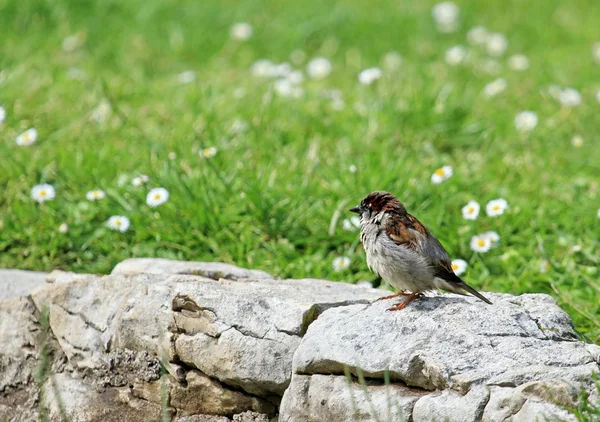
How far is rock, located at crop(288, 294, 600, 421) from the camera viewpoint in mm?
3117

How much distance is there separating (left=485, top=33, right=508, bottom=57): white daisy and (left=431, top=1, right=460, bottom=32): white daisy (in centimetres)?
55

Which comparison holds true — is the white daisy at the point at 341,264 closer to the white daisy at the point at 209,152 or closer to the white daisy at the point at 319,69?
the white daisy at the point at 209,152

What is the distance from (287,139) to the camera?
670 centimetres

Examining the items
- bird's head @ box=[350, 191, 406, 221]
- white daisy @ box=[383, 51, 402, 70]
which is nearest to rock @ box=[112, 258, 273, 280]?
bird's head @ box=[350, 191, 406, 221]

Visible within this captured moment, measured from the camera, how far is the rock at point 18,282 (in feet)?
14.9

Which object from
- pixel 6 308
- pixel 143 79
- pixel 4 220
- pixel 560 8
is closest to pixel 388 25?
pixel 560 8

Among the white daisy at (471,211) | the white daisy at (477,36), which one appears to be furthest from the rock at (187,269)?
the white daisy at (477,36)

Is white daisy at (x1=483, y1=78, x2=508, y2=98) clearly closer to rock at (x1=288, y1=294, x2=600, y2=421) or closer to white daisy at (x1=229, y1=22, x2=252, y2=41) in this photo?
white daisy at (x1=229, y1=22, x2=252, y2=41)

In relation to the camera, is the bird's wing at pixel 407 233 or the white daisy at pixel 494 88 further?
the white daisy at pixel 494 88

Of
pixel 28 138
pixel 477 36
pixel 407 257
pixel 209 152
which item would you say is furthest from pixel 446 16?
pixel 407 257

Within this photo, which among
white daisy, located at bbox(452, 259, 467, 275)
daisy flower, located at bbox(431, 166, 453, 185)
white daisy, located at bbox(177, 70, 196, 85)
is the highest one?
white daisy, located at bbox(452, 259, 467, 275)

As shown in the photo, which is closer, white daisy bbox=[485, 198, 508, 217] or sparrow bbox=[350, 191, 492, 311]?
sparrow bbox=[350, 191, 492, 311]

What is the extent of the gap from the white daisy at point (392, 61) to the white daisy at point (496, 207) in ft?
10.2

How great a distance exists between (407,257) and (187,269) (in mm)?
1236
